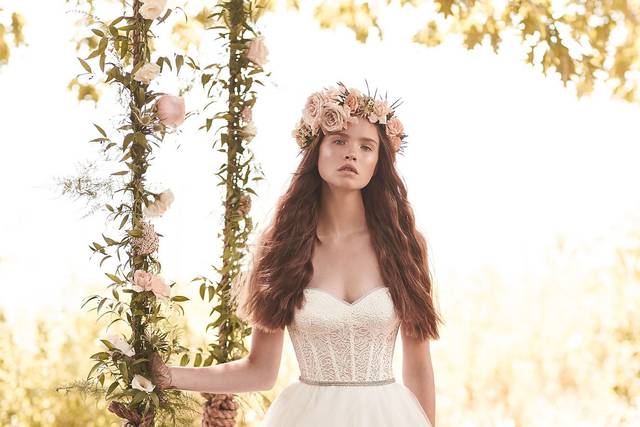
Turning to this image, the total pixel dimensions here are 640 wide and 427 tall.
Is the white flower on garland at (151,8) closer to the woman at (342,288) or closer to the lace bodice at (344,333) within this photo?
the woman at (342,288)

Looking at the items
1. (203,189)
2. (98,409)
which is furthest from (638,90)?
(98,409)

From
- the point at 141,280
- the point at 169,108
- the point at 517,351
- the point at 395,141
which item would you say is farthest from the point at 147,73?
the point at 517,351

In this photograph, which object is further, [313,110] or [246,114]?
[246,114]

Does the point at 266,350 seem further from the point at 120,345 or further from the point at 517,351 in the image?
the point at 517,351

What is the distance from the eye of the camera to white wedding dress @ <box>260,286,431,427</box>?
226 cm

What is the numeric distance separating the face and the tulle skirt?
0.57 meters

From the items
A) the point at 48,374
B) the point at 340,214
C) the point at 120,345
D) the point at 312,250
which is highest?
the point at 340,214

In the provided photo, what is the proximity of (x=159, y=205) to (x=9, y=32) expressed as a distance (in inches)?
98.8

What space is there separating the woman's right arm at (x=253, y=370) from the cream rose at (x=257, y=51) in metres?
0.83

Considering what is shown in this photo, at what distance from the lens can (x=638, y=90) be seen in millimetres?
4391

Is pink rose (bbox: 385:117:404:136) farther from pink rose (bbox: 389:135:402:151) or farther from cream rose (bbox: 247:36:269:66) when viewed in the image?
cream rose (bbox: 247:36:269:66)

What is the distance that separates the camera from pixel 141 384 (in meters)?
2.00

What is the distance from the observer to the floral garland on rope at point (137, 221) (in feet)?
6.50

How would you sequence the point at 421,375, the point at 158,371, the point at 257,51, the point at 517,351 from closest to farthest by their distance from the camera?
1. the point at 158,371
2. the point at 421,375
3. the point at 257,51
4. the point at 517,351
